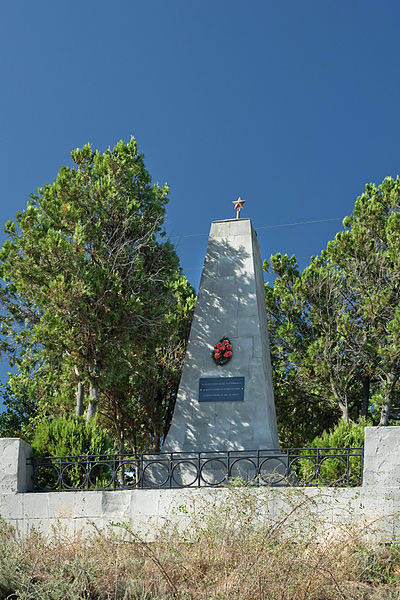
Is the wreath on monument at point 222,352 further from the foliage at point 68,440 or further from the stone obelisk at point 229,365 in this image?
the foliage at point 68,440

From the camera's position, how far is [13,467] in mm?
10789

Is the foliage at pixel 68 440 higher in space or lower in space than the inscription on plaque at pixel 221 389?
lower

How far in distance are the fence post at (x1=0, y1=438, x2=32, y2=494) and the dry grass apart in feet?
6.63

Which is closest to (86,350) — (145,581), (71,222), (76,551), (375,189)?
(71,222)

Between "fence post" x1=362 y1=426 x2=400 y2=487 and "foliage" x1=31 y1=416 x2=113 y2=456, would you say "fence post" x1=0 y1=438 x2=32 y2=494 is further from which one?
"fence post" x1=362 y1=426 x2=400 y2=487

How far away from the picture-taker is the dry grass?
7.20 m

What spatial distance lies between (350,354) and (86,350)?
855 centimetres

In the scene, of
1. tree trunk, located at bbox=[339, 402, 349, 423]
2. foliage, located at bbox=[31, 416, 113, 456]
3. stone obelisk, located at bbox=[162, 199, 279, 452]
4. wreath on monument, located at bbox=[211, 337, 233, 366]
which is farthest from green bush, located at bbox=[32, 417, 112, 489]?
tree trunk, located at bbox=[339, 402, 349, 423]

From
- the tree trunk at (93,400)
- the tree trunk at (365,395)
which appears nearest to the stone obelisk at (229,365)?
the tree trunk at (93,400)

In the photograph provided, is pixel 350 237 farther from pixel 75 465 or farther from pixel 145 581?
pixel 145 581

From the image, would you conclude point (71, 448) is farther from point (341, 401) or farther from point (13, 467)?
point (341, 401)

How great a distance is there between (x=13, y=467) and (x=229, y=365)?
4994mm

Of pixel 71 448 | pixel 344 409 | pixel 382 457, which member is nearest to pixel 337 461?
pixel 382 457

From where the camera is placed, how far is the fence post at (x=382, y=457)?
30.7ft
